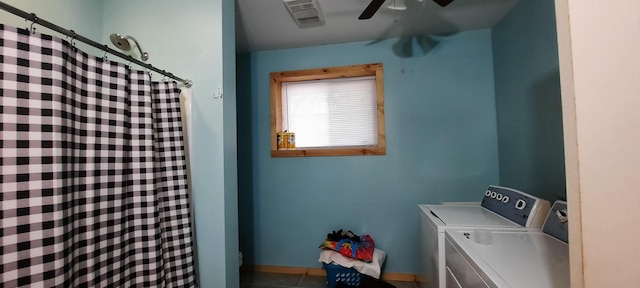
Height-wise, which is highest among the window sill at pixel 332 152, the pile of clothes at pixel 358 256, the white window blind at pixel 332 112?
the white window blind at pixel 332 112

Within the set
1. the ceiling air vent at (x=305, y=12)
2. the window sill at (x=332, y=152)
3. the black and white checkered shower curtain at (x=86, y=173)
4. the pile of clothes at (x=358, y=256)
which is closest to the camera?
the black and white checkered shower curtain at (x=86, y=173)

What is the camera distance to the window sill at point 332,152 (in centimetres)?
218

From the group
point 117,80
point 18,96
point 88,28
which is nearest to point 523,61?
point 117,80

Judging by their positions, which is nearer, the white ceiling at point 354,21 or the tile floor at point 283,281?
the white ceiling at point 354,21

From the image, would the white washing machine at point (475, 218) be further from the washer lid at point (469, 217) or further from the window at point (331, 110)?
the window at point (331, 110)

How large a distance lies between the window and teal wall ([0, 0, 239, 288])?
985 mm

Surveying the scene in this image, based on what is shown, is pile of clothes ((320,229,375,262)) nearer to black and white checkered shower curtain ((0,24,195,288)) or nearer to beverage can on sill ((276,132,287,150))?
beverage can on sill ((276,132,287,150))

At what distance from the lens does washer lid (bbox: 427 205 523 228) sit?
1.30m

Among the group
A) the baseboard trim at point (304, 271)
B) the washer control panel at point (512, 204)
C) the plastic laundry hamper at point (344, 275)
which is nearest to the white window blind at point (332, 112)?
the washer control panel at point (512, 204)

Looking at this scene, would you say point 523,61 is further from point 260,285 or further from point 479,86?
point 260,285

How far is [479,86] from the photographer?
208cm

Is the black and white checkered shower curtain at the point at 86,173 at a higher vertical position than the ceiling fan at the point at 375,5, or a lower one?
lower

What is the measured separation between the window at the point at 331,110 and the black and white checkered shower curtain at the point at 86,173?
1.26 metres

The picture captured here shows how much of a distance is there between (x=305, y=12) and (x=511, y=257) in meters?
1.96
